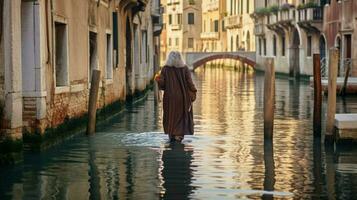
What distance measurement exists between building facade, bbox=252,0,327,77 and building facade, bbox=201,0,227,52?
1719 centimetres

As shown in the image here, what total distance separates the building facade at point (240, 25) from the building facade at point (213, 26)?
2.57 metres

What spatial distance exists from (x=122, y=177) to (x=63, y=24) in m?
4.71

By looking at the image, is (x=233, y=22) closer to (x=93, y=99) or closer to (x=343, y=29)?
(x=343, y=29)

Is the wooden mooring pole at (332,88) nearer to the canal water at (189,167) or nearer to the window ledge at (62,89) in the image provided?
the canal water at (189,167)

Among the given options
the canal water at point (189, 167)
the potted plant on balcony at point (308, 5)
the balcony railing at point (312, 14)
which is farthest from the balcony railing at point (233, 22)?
the canal water at point (189, 167)

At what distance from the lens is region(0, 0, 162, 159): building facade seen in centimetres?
1073

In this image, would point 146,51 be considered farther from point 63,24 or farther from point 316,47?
point 63,24

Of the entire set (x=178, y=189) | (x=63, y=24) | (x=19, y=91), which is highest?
(x=63, y=24)

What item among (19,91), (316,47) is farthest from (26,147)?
(316,47)

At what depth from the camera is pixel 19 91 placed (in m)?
11.1

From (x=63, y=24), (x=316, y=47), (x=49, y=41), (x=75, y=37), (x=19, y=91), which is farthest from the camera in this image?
(x=316, y=47)

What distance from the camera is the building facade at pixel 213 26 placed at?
7838cm

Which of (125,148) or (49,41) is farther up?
(49,41)

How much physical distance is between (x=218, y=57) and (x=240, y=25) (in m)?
7.97
